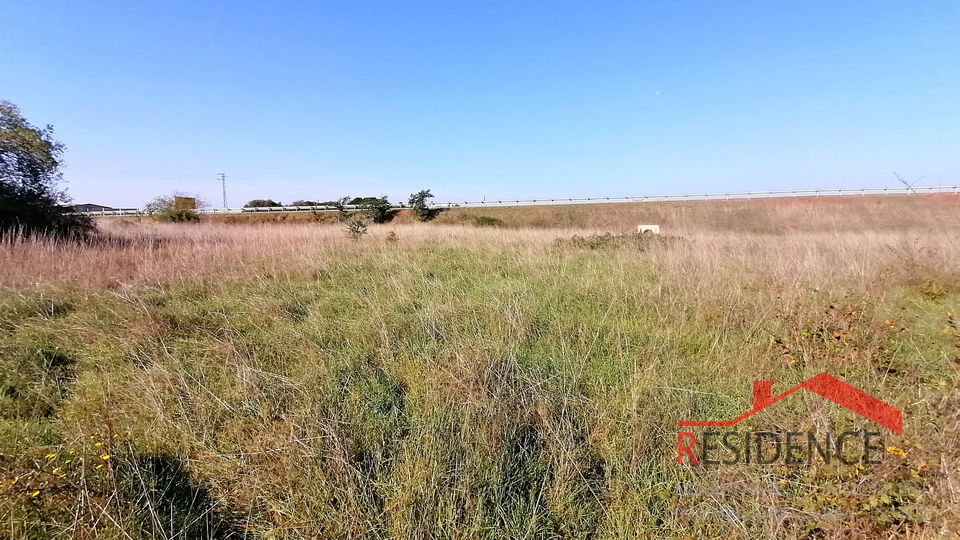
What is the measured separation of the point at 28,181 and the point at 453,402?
12.9m

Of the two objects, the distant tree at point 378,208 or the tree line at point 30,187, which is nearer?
the tree line at point 30,187

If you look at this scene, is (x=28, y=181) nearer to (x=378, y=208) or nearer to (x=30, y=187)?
(x=30, y=187)

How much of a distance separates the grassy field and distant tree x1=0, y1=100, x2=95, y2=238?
4989mm

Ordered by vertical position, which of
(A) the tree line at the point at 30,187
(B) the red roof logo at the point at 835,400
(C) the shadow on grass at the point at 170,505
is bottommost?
(C) the shadow on grass at the point at 170,505

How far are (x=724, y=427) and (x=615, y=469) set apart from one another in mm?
804

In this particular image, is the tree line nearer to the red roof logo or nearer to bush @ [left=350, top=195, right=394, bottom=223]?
the red roof logo

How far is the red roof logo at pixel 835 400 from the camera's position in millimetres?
2213

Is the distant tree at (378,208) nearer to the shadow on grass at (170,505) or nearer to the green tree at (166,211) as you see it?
the green tree at (166,211)

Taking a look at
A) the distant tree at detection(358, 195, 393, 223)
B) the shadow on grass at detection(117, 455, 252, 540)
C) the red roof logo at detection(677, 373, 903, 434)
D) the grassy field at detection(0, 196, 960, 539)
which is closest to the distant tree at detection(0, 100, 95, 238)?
the grassy field at detection(0, 196, 960, 539)

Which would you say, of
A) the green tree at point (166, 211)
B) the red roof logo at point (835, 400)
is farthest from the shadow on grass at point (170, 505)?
the green tree at point (166, 211)

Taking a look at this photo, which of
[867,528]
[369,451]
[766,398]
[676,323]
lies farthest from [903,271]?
[369,451]

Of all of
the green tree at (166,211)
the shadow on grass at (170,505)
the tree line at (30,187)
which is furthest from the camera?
the green tree at (166,211)

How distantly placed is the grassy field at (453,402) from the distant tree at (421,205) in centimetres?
2317

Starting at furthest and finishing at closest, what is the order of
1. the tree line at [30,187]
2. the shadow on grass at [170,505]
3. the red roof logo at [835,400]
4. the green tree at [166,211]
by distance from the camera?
the green tree at [166,211], the tree line at [30,187], the red roof logo at [835,400], the shadow on grass at [170,505]
